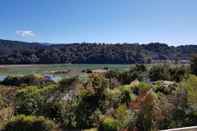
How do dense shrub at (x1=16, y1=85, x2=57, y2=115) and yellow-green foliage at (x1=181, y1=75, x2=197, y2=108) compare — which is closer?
yellow-green foliage at (x1=181, y1=75, x2=197, y2=108)

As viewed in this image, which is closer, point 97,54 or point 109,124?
point 109,124

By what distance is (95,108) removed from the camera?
1007 centimetres

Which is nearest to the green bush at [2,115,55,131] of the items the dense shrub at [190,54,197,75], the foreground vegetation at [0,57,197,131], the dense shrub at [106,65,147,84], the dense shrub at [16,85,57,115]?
the foreground vegetation at [0,57,197,131]

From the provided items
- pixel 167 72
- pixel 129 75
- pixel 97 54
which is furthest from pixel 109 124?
pixel 97 54

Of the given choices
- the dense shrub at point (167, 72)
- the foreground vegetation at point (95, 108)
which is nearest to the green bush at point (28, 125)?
the foreground vegetation at point (95, 108)

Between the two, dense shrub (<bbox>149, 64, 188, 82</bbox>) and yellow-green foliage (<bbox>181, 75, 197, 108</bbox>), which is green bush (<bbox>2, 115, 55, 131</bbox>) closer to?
yellow-green foliage (<bbox>181, 75, 197, 108</bbox>)

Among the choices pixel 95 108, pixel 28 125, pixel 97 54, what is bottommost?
pixel 28 125

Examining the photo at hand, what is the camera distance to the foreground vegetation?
7816 millimetres

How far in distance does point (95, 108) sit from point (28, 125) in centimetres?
250

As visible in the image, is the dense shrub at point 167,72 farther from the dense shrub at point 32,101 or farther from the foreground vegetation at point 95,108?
the dense shrub at point 32,101

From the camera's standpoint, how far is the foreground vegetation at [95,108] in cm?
782

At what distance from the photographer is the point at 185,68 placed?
22.1m

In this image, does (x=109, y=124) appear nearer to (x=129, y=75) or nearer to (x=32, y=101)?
(x=32, y=101)

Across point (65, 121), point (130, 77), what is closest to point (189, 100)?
point (65, 121)
